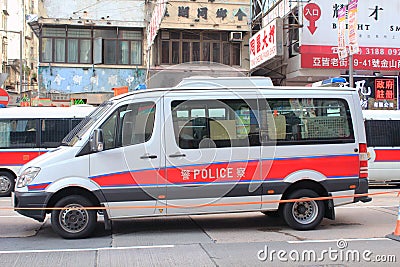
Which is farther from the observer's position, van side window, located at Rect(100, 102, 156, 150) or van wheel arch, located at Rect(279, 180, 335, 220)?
van wheel arch, located at Rect(279, 180, 335, 220)

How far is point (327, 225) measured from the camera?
372 inches

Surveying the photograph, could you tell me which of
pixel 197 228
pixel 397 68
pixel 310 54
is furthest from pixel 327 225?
pixel 397 68

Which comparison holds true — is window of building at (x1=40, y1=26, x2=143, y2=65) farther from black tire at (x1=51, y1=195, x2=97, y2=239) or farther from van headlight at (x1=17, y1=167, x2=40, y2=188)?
black tire at (x1=51, y1=195, x2=97, y2=239)

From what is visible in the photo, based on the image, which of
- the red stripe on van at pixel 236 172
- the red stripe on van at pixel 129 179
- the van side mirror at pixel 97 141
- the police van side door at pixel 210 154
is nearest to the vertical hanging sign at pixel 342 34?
the red stripe on van at pixel 236 172

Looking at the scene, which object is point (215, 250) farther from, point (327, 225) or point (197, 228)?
point (327, 225)

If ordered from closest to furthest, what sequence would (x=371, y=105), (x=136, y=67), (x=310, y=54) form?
(x=310, y=54) < (x=371, y=105) < (x=136, y=67)

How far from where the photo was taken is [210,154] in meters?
8.35

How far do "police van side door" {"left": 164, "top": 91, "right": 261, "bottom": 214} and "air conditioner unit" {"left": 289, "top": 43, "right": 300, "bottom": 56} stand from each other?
13678 mm

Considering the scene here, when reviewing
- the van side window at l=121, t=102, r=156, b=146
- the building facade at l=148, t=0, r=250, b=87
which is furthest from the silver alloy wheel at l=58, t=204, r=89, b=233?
the building facade at l=148, t=0, r=250, b=87

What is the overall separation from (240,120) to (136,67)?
17235mm

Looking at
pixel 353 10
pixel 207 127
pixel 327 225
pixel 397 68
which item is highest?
pixel 353 10

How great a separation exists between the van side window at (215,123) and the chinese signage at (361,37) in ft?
42.8

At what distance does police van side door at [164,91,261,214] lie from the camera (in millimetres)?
8273

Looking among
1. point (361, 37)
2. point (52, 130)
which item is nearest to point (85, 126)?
point (52, 130)
